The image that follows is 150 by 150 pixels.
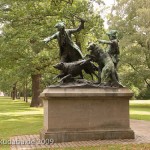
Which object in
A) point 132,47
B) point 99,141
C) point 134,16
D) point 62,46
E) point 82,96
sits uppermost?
point 134,16

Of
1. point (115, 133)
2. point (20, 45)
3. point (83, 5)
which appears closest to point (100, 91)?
point (115, 133)

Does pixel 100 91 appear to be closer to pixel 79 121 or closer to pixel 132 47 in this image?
pixel 79 121

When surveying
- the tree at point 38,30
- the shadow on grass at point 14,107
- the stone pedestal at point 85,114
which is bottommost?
the shadow on grass at point 14,107

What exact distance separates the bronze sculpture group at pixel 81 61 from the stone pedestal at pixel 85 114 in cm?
54

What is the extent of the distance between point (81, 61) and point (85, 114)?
1.90m

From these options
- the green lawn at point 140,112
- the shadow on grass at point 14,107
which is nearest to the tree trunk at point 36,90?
the shadow on grass at point 14,107

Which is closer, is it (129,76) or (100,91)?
(100,91)

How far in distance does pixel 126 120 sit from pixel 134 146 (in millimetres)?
2015

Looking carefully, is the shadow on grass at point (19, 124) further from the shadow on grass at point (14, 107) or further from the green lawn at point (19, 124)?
the shadow on grass at point (14, 107)

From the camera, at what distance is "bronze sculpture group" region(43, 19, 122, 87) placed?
12.1 meters

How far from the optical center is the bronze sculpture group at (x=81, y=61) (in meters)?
12.1

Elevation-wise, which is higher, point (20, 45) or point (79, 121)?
point (20, 45)

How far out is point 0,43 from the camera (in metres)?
24.0

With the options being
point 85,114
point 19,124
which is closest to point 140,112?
point 19,124
